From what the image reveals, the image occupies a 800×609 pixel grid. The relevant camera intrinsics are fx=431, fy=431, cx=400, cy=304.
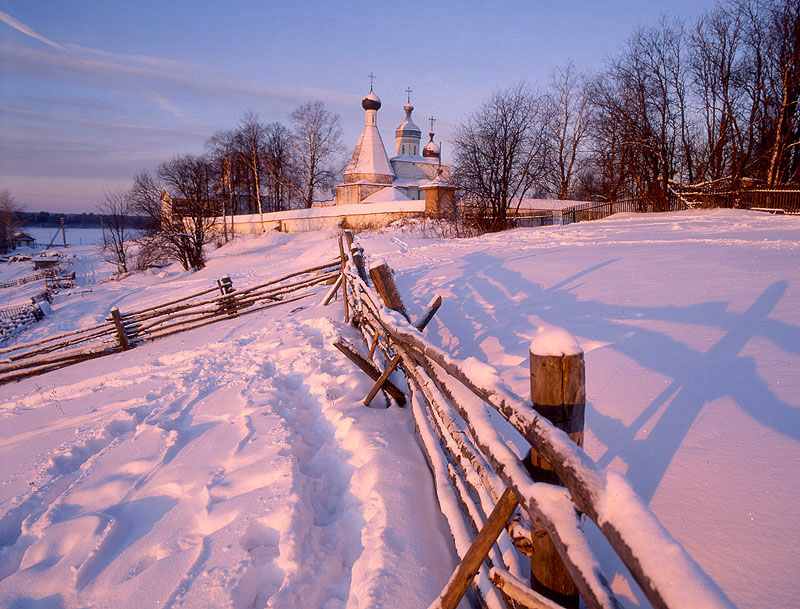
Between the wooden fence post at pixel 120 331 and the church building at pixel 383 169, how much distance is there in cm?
1702

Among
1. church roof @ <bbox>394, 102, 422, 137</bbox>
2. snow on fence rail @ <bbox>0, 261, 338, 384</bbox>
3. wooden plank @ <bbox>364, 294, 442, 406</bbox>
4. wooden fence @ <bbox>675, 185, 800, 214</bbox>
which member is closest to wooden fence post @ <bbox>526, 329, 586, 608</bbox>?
wooden plank @ <bbox>364, 294, 442, 406</bbox>

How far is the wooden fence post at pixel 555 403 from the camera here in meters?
1.31

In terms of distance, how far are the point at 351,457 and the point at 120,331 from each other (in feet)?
24.2

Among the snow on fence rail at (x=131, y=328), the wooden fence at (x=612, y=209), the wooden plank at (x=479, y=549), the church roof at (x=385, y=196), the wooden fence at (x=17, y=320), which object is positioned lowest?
the wooden fence at (x=17, y=320)

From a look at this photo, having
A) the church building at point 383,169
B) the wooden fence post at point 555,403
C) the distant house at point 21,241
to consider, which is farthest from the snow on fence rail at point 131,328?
the distant house at point 21,241

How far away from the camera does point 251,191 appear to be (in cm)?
4238

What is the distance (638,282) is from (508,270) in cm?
238

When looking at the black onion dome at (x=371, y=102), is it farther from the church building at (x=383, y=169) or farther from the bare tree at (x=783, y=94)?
the bare tree at (x=783, y=94)

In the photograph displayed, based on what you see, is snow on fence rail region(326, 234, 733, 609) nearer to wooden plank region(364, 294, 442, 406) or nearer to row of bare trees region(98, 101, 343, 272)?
wooden plank region(364, 294, 442, 406)

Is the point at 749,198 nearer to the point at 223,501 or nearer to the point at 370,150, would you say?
the point at 223,501

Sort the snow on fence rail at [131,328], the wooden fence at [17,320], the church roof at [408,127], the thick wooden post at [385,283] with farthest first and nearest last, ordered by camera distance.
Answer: the church roof at [408,127]
the wooden fence at [17,320]
the snow on fence rail at [131,328]
the thick wooden post at [385,283]

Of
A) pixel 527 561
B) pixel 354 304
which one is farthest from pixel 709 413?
pixel 354 304

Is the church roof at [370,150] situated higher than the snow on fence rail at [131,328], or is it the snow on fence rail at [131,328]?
the church roof at [370,150]

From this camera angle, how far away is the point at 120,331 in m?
8.21
